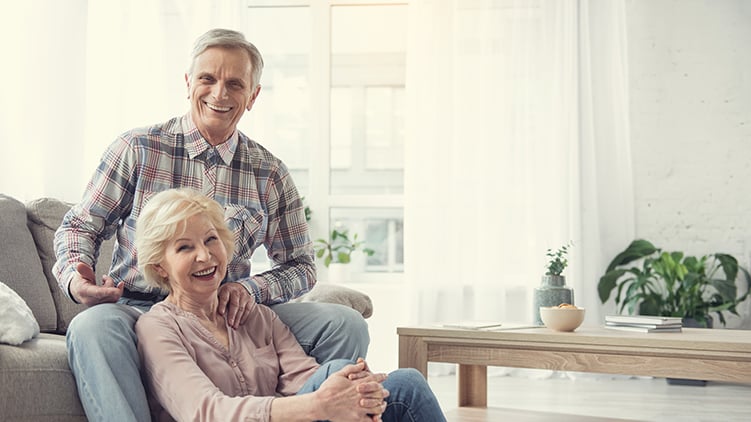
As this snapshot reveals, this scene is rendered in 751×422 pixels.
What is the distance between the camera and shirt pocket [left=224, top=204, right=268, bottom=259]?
2.21m

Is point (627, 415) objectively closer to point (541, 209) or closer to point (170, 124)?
point (541, 209)

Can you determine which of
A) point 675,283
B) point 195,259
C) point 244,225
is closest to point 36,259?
point 244,225

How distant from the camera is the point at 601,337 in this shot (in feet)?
8.25

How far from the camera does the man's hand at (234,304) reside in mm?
1979

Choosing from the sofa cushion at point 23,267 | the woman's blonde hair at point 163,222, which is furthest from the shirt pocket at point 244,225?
the sofa cushion at point 23,267

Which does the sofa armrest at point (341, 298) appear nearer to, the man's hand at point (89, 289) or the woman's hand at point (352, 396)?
the man's hand at point (89, 289)

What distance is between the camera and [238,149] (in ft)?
7.59

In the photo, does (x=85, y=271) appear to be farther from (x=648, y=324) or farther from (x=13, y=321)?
(x=648, y=324)

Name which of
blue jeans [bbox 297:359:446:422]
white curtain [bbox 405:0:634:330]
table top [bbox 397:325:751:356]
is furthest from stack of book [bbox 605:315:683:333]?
white curtain [bbox 405:0:634:330]

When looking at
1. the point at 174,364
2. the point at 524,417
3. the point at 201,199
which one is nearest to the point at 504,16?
the point at 524,417

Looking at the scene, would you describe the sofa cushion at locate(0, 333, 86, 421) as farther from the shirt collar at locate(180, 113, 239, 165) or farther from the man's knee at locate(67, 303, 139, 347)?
the shirt collar at locate(180, 113, 239, 165)

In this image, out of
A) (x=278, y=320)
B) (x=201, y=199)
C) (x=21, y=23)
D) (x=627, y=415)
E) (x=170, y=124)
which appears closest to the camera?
(x=201, y=199)

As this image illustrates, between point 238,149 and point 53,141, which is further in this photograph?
point 53,141

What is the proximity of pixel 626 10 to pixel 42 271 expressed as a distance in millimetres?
3940
